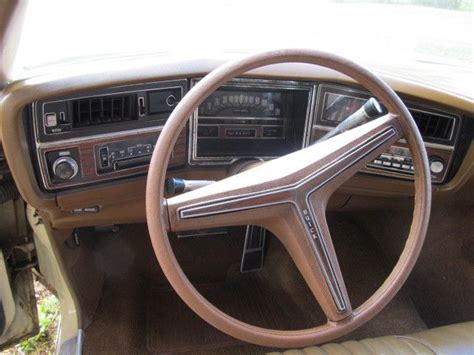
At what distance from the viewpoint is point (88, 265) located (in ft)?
5.46

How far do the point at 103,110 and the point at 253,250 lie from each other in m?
0.93

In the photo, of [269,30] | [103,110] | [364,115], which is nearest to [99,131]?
[103,110]

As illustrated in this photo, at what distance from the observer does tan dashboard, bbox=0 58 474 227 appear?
1.08 meters

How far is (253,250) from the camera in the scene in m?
1.88

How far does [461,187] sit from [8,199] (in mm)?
1322

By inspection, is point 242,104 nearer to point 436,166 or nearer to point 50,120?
point 50,120

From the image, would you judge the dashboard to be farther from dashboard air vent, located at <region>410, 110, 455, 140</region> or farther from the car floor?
the car floor

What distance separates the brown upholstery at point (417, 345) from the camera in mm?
1066

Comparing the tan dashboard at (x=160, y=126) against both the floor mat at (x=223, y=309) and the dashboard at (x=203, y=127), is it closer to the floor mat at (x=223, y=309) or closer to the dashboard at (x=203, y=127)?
the dashboard at (x=203, y=127)

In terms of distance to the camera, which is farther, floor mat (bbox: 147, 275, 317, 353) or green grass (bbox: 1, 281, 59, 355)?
green grass (bbox: 1, 281, 59, 355)

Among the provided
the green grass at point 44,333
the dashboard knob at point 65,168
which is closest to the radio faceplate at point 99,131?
the dashboard knob at point 65,168

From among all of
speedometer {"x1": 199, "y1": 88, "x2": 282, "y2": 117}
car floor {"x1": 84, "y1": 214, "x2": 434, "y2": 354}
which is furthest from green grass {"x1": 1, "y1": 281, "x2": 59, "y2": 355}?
speedometer {"x1": 199, "y1": 88, "x2": 282, "y2": 117}

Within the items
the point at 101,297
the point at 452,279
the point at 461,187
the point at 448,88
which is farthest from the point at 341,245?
the point at 101,297

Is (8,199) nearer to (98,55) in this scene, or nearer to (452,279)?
(98,55)
